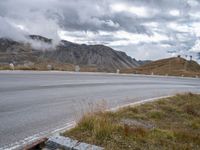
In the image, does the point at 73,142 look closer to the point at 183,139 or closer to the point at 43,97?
the point at 183,139

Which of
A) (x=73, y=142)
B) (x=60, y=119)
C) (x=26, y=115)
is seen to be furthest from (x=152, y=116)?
(x=73, y=142)

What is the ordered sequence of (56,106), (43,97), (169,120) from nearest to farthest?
(169,120)
(56,106)
(43,97)

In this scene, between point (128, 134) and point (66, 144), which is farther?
point (128, 134)

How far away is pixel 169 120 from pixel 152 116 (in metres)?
0.49

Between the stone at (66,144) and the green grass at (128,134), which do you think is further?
the green grass at (128,134)

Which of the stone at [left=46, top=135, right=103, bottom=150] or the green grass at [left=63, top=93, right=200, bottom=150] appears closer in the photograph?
the stone at [left=46, top=135, right=103, bottom=150]

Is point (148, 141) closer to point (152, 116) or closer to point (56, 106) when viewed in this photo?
point (152, 116)

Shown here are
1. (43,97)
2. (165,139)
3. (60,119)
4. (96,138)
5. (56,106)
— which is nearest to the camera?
(96,138)

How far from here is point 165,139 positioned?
744cm

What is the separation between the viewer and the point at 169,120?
10.6 m

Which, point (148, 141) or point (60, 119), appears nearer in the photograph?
point (148, 141)

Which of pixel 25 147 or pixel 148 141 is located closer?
pixel 25 147

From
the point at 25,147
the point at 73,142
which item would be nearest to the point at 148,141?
the point at 73,142

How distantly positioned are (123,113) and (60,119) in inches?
70.3
